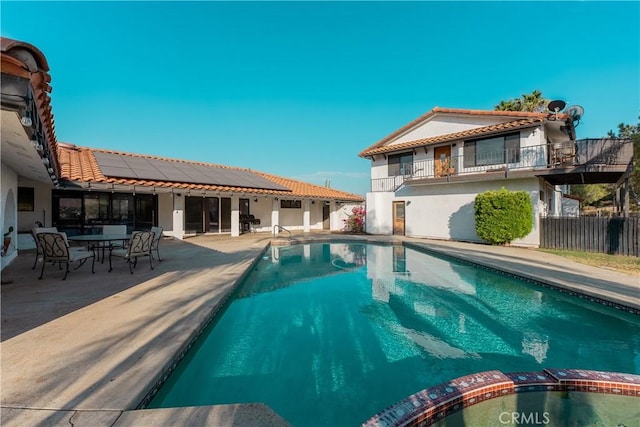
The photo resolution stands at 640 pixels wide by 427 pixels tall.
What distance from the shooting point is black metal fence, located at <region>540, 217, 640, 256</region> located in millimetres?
11406

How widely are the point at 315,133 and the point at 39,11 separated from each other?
20472mm

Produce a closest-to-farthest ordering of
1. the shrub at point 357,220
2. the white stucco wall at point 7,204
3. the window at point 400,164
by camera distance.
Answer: the white stucco wall at point 7,204
the window at point 400,164
the shrub at point 357,220

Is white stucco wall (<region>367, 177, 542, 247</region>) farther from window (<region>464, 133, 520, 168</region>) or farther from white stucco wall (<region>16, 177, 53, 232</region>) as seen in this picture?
Answer: white stucco wall (<region>16, 177, 53, 232</region>)

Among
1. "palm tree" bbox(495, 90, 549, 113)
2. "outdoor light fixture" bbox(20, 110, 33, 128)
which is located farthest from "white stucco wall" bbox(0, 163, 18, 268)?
"palm tree" bbox(495, 90, 549, 113)

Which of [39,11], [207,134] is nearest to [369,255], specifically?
[39,11]

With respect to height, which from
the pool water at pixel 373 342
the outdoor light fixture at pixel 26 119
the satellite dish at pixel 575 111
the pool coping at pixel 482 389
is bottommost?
the pool water at pixel 373 342

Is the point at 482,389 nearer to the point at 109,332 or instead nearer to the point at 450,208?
the point at 109,332

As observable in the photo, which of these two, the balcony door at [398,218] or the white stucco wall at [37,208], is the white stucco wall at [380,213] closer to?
the balcony door at [398,218]

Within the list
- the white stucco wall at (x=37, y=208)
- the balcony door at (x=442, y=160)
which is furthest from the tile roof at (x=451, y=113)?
the white stucco wall at (x=37, y=208)

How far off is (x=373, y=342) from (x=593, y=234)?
13134 mm

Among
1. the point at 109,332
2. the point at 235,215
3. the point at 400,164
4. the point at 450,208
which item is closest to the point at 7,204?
the point at 109,332

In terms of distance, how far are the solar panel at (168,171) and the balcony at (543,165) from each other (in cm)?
974

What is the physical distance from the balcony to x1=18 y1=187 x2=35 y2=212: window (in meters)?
18.9

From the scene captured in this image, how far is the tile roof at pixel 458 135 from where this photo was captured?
14457 mm
